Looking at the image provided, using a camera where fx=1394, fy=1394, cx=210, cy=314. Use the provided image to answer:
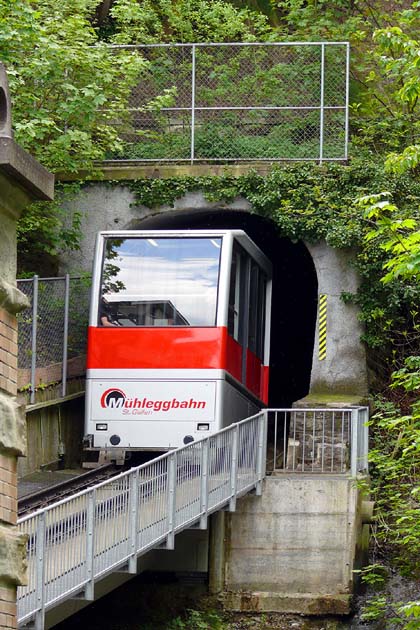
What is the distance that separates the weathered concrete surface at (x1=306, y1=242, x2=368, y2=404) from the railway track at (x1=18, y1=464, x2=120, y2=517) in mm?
4374

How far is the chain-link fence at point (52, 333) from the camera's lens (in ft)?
69.0

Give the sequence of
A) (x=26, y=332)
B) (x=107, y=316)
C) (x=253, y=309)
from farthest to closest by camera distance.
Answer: (x=253, y=309)
(x=26, y=332)
(x=107, y=316)

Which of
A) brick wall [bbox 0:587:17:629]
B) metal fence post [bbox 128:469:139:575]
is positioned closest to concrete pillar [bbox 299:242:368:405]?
metal fence post [bbox 128:469:139:575]

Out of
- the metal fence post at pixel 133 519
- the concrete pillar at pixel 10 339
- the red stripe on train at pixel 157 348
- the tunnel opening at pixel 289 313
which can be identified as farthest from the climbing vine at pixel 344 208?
the concrete pillar at pixel 10 339

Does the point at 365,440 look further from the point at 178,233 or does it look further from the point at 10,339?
the point at 10,339

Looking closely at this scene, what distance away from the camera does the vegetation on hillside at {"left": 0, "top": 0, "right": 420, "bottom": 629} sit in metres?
19.8

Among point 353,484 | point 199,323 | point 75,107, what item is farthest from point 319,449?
point 75,107

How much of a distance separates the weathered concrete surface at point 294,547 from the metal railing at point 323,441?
20.2 inches

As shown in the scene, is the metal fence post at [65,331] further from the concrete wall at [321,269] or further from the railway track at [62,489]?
the railway track at [62,489]

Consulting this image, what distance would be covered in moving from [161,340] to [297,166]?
493 cm

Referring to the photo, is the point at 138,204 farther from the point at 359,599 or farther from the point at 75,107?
the point at 359,599

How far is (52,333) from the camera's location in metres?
22.1

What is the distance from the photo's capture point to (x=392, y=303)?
22.6 meters

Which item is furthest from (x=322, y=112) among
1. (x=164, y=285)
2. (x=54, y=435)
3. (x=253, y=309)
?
(x=54, y=435)
